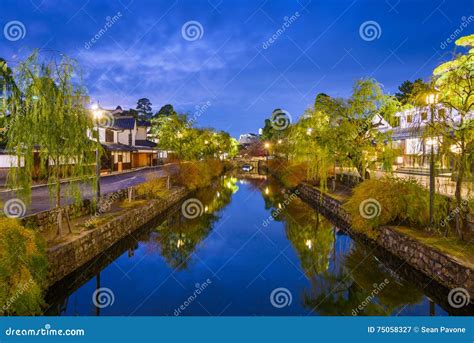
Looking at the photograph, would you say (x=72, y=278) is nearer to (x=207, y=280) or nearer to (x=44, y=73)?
(x=207, y=280)

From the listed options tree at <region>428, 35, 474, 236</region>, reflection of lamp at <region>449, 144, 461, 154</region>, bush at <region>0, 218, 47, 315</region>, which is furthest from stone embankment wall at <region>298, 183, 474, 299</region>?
bush at <region>0, 218, 47, 315</region>

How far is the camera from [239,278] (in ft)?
36.9

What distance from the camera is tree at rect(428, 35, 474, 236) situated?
9648 mm

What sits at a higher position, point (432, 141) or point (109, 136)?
point (109, 136)

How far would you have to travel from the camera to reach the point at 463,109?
9758 millimetres

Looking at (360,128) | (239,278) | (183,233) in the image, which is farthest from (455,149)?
(183,233)

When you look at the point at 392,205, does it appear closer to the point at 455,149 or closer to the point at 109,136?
the point at 455,149

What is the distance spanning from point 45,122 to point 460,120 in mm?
11236

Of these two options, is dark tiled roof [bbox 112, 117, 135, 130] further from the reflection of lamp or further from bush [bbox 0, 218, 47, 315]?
the reflection of lamp

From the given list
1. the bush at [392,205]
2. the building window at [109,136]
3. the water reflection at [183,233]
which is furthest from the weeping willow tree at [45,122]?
the building window at [109,136]

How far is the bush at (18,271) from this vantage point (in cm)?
660

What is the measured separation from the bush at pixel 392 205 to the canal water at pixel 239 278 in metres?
1.23

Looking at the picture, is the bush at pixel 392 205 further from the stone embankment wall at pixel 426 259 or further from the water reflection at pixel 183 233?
the water reflection at pixel 183 233

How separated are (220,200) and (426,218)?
17040mm
